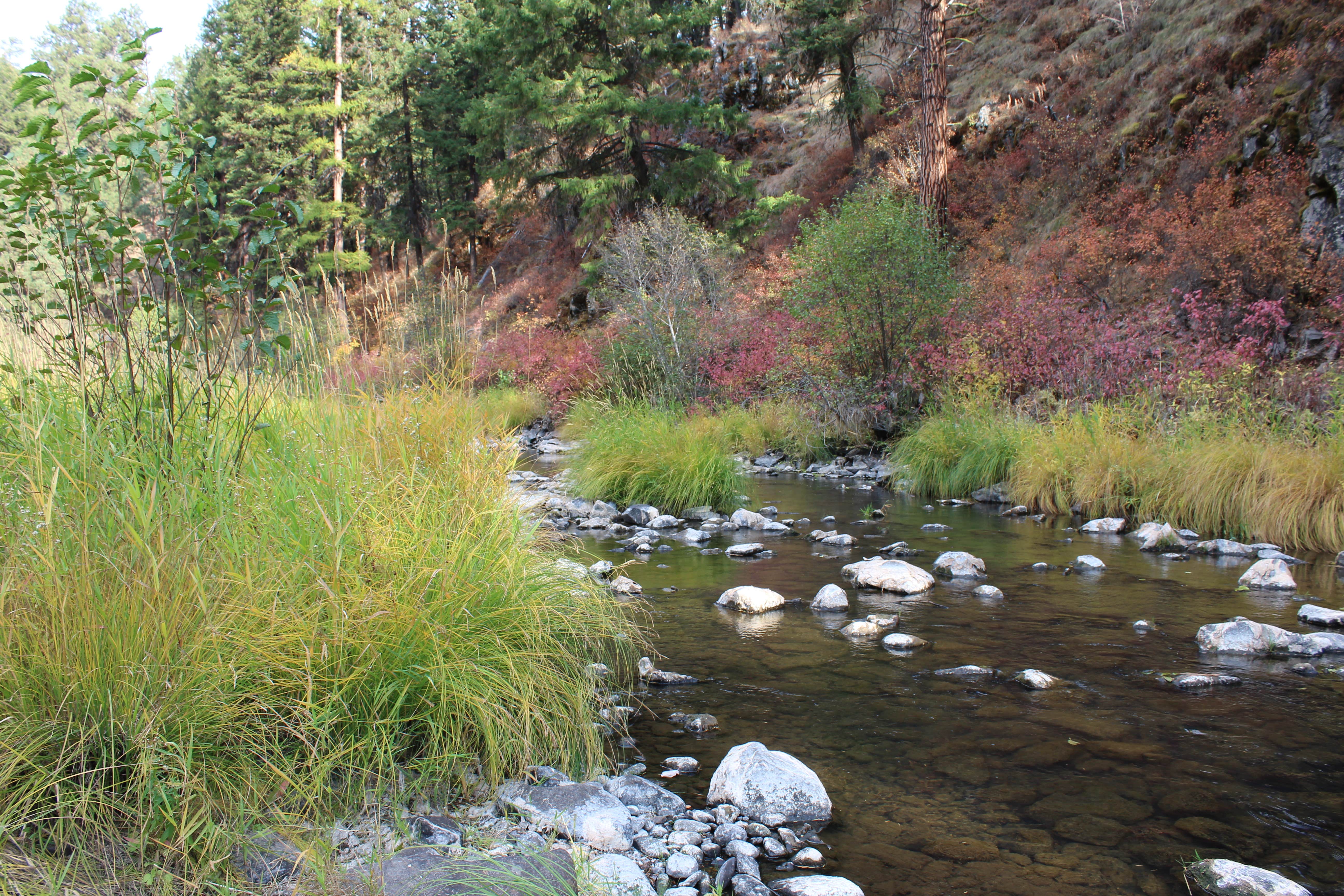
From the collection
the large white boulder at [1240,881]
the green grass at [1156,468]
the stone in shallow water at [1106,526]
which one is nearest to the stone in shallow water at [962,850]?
the large white boulder at [1240,881]

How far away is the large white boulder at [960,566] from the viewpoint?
525 centimetres

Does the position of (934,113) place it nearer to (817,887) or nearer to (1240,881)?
(1240,881)

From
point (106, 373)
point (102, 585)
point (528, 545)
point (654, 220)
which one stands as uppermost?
point (654, 220)

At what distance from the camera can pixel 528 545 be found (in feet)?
11.2

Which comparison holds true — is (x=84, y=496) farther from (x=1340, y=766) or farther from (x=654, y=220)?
(x=654, y=220)

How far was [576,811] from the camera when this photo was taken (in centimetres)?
231

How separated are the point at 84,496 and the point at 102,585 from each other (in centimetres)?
28

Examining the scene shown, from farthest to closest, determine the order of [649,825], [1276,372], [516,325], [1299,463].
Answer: [516,325]
[1276,372]
[1299,463]
[649,825]

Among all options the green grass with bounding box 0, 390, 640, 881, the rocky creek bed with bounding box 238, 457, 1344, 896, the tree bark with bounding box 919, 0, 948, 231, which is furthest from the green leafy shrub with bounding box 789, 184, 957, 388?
the green grass with bounding box 0, 390, 640, 881

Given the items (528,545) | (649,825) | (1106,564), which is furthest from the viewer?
(1106,564)

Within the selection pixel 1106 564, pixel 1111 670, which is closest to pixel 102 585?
pixel 1111 670

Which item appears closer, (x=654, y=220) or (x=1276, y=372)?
→ (x=1276, y=372)

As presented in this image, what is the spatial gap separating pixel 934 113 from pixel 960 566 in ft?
Result: 35.2

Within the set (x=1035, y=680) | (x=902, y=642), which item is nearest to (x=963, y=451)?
(x=902, y=642)
